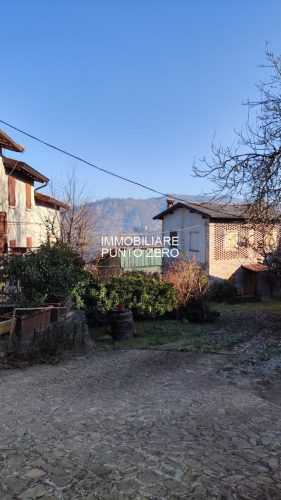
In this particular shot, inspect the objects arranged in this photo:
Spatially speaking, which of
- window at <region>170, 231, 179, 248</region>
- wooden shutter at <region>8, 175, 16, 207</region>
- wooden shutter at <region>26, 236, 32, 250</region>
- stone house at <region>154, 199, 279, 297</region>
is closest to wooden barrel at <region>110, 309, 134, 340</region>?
wooden shutter at <region>8, 175, 16, 207</region>

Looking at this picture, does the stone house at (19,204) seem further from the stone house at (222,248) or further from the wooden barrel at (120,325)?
the stone house at (222,248)

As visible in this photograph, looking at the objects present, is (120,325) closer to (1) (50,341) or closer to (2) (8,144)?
(1) (50,341)

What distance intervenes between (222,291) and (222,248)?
258 cm

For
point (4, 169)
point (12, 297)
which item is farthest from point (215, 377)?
point (4, 169)

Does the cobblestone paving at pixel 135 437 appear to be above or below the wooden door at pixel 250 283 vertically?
below

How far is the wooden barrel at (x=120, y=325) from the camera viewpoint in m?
10.9

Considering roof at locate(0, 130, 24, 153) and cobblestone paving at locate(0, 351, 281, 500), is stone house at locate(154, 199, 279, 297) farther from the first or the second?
cobblestone paving at locate(0, 351, 281, 500)

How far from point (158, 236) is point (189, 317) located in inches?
550

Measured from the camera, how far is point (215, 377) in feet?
22.0

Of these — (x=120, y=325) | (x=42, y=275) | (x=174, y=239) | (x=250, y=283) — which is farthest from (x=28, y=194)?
(x=250, y=283)

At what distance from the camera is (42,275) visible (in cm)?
972

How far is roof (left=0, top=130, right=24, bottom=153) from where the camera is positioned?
47.2 ft

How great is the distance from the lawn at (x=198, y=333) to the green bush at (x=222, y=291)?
17.3 feet

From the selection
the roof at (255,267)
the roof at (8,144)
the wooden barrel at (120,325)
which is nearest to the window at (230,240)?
the roof at (255,267)
